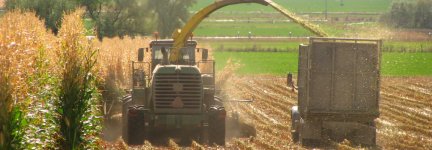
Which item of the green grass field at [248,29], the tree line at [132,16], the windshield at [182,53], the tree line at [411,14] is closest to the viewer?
the windshield at [182,53]

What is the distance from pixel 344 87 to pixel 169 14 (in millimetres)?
61999

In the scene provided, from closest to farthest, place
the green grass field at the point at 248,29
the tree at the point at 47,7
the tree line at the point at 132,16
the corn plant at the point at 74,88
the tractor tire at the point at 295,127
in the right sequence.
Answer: the corn plant at the point at 74,88, the tractor tire at the point at 295,127, the tree at the point at 47,7, the tree line at the point at 132,16, the green grass field at the point at 248,29

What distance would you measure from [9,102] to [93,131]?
5.34m

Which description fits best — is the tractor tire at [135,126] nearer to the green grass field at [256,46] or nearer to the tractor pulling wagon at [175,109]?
the tractor pulling wagon at [175,109]

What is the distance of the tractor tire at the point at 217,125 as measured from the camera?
89.7 ft

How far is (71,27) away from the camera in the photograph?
22.2 meters

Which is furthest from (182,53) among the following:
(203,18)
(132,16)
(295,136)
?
(132,16)

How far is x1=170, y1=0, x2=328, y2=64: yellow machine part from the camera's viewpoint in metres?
27.7

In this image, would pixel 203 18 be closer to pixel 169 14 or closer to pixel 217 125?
A: pixel 217 125

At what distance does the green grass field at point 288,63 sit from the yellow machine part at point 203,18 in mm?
29671

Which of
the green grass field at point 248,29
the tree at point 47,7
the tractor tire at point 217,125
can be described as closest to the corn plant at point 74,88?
the tractor tire at point 217,125

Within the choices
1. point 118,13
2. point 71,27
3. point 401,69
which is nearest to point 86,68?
point 71,27

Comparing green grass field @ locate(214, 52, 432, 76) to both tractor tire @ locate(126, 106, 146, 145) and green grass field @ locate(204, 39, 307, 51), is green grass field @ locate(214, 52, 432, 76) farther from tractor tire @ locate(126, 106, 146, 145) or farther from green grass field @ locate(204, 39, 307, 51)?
tractor tire @ locate(126, 106, 146, 145)

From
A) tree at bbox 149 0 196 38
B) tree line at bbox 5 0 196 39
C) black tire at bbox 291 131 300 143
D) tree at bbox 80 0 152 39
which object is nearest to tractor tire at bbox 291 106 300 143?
black tire at bbox 291 131 300 143
